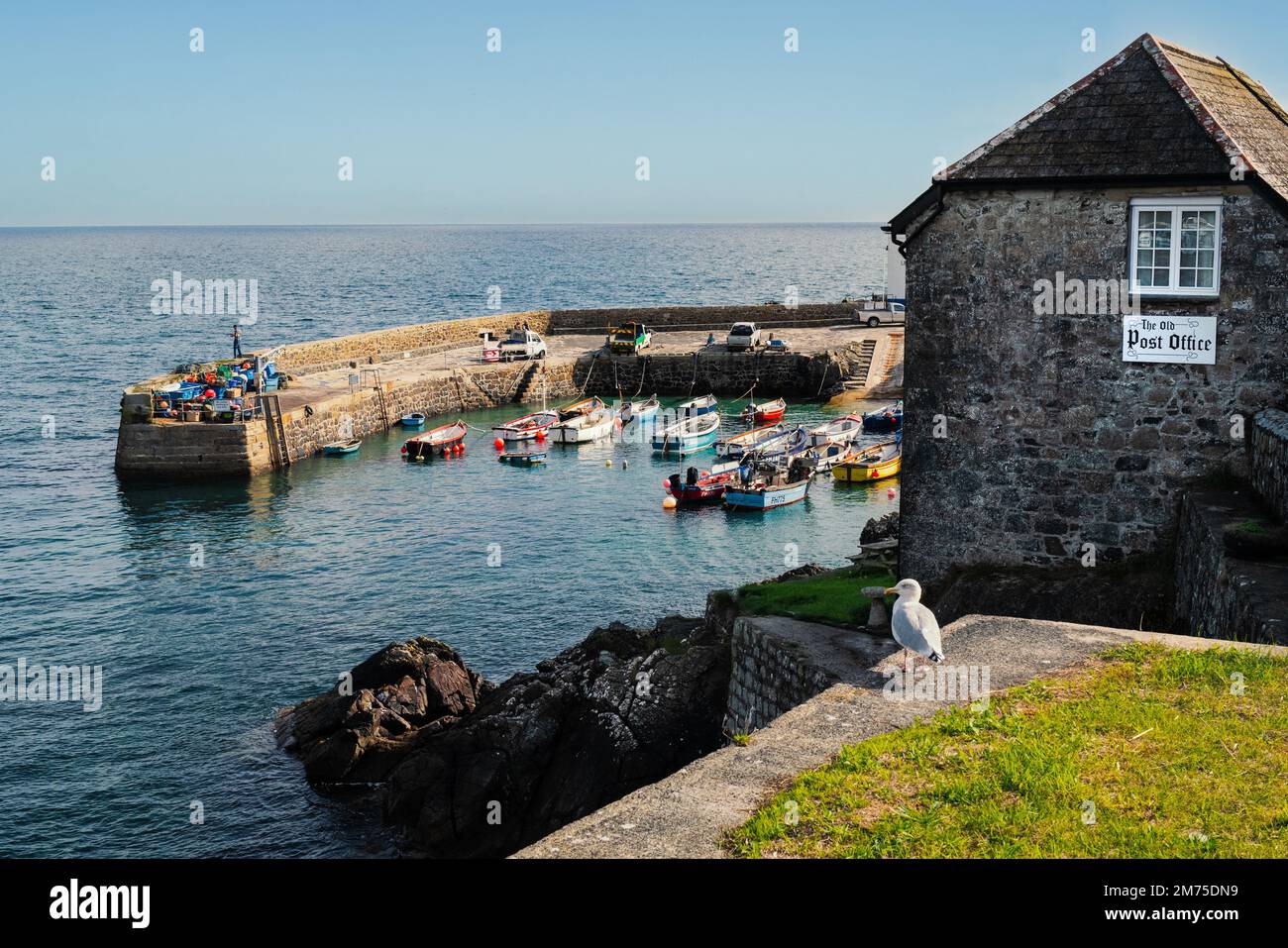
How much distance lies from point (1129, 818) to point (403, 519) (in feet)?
123

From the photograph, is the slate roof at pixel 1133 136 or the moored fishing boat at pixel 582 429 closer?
the slate roof at pixel 1133 136

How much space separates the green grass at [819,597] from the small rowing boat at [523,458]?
30.1 meters

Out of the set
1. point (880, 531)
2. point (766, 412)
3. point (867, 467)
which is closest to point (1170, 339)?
point (880, 531)

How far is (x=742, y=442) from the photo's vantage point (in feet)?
173

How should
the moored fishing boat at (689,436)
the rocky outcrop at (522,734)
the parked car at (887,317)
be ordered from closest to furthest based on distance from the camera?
the rocky outcrop at (522,734), the moored fishing boat at (689,436), the parked car at (887,317)

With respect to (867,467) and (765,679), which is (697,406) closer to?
(867,467)

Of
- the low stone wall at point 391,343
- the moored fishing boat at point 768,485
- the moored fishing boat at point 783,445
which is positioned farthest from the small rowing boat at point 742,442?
the low stone wall at point 391,343

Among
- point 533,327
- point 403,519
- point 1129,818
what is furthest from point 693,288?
point 1129,818

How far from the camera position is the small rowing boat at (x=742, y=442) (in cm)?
5156

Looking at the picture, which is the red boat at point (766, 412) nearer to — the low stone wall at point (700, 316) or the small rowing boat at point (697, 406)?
the small rowing boat at point (697, 406)

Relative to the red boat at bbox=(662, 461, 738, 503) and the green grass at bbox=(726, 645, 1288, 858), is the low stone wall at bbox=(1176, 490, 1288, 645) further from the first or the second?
the red boat at bbox=(662, 461, 738, 503)

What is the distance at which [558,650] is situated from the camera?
3044 cm

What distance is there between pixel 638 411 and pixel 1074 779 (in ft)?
174

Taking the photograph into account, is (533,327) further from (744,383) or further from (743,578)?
(743,578)
